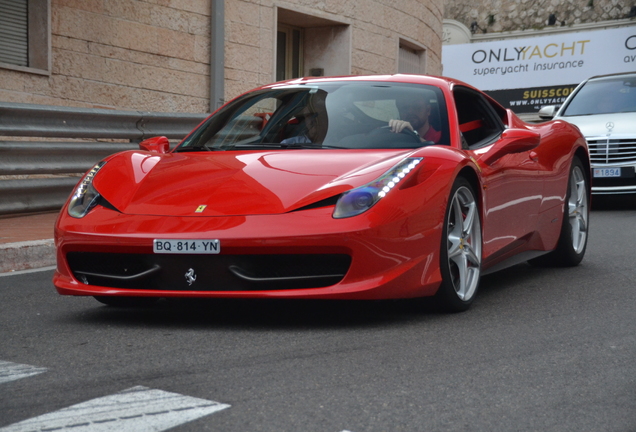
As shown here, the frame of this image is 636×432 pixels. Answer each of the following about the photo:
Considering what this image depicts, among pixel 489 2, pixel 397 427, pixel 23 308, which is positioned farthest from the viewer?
pixel 489 2

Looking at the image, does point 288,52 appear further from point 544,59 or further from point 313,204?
point 544,59

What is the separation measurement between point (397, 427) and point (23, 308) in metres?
2.75

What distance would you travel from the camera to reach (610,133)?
11242 millimetres

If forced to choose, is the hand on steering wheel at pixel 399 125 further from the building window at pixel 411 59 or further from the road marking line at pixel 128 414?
the building window at pixel 411 59

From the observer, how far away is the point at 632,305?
16.3 ft

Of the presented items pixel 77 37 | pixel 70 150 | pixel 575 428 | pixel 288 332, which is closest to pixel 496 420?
pixel 575 428

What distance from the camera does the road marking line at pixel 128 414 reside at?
269cm

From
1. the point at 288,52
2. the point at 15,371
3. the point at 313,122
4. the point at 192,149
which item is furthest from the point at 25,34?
the point at 15,371

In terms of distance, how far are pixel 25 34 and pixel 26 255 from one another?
498 cm

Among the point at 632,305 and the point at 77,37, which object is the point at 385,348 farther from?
the point at 77,37

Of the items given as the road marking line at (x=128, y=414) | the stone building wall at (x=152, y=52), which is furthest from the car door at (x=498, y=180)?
the stone building wall at (x=152, y=52)

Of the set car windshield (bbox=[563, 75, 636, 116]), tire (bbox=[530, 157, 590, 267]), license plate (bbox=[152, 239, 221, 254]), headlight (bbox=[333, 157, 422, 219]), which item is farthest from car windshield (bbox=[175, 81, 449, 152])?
car windshield (bbox=[563, 75, 636, 116])

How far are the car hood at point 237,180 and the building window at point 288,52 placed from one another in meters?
11.1

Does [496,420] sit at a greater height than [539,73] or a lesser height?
lesser
